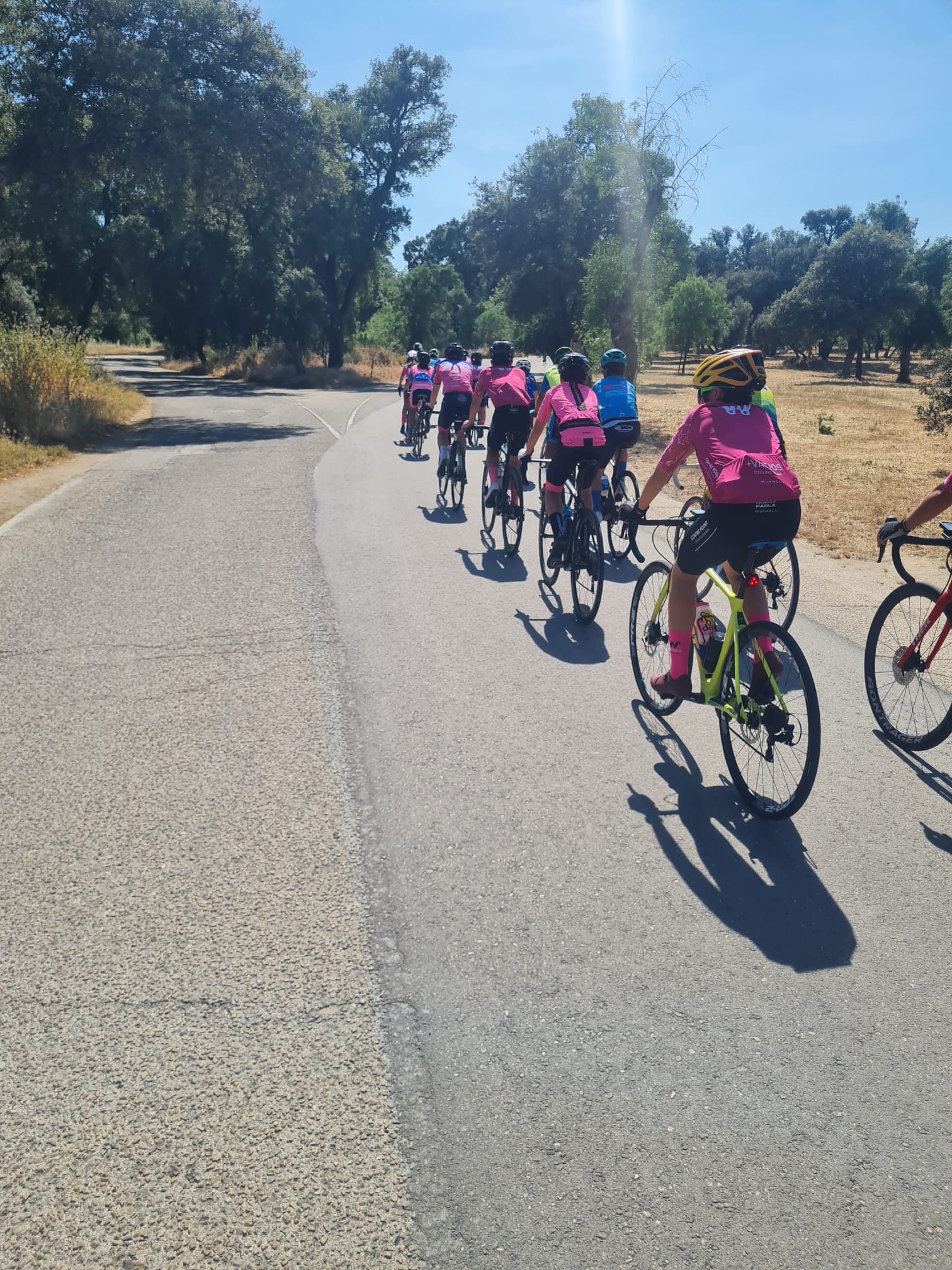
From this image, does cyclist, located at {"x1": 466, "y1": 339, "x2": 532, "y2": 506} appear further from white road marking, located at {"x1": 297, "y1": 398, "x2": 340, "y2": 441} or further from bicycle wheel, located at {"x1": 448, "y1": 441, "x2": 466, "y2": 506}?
white road marking, located at {"x1": 297, "y1": 398, "x2": 340, "y2": 441}

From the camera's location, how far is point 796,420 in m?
30.3

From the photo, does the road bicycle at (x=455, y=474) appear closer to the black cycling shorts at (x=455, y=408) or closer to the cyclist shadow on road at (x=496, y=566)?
the black cycling shorts at (x=455, y=408)

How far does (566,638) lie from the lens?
7211mm

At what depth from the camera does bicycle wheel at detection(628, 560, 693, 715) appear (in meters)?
5.59

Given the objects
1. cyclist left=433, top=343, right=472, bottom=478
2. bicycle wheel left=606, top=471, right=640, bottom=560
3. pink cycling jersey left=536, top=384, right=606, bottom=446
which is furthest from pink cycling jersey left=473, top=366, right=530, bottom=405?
pink cycling jersey left=536, top=384, right=606, bottom=446

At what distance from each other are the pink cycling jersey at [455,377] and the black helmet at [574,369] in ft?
17.2

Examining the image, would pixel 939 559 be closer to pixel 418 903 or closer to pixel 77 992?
pixel 418 903

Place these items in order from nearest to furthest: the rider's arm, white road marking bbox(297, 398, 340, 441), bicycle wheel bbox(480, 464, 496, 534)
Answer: the rider's arm
bicycle wheel bbox(480, 464, 496, 534)
white road marking bbox(297, 398, 340, 441)

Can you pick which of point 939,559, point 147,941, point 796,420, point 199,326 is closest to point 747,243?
point 199,326

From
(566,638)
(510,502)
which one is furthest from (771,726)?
(510,502)

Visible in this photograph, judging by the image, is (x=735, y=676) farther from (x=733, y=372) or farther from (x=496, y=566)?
(x=496, y=566)

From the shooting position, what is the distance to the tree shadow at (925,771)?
4719 mm

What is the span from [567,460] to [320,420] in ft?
65.8

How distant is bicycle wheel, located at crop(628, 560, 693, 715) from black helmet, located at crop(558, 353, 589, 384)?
258 cm
